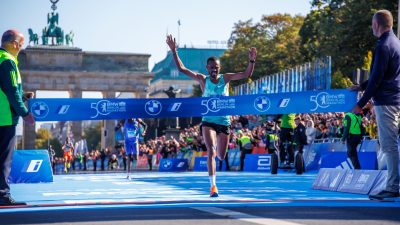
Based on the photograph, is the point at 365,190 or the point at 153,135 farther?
the point at 153,135

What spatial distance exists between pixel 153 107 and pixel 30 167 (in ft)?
15.5

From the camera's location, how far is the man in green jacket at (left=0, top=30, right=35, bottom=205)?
12062 millimetres

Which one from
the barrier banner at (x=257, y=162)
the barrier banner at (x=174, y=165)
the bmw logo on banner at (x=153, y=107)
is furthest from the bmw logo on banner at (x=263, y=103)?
the barrier banner at (x=174, y=165)

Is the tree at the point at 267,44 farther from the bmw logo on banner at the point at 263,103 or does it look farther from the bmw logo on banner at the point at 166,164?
the bmw logo on banner at the point at 263,103

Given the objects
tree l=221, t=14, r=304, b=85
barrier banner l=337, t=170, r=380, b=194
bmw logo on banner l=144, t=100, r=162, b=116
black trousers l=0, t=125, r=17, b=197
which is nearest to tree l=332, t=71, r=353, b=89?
tree l=221, t=14, r=304, b=85

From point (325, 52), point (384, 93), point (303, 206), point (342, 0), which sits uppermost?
point (342, 0)

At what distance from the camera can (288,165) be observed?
26.5 m

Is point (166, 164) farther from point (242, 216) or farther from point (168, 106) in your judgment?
point (242, 216)

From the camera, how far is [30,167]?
23.1 metres

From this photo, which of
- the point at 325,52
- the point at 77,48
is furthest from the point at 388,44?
the point at 77,48

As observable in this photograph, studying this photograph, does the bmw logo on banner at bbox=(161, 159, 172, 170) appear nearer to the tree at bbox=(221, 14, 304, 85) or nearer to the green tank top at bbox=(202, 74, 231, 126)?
the green tank top at bbox=(202, 74, 231, 126)

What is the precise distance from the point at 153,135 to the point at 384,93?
3046 inches

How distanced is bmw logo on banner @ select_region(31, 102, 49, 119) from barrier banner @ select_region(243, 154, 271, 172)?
10.1 metres

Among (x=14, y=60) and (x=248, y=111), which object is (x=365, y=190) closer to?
(x=14, y=60)
